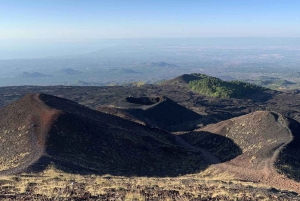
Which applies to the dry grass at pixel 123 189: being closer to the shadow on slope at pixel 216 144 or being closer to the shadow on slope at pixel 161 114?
the shadow on slope at pixel 216 144

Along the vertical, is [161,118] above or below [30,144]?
below

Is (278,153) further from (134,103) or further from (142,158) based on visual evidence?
(134,103)

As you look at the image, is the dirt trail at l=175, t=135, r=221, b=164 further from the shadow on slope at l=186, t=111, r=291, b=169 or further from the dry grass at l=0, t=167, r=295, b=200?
the dry grass at l=0, t=167, r=295, b=200

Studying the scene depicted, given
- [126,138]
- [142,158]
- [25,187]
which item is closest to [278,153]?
[142,158]

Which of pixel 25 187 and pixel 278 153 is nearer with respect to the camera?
pixel 25 187

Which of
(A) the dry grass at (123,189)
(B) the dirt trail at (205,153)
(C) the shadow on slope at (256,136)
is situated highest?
(A) the dry grass at (123,189)

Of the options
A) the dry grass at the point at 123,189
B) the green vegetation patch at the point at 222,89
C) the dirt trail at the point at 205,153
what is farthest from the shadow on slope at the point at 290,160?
the green vegetation patch at the point at 222,89

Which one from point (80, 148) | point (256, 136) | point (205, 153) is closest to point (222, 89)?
point (256, 136)
